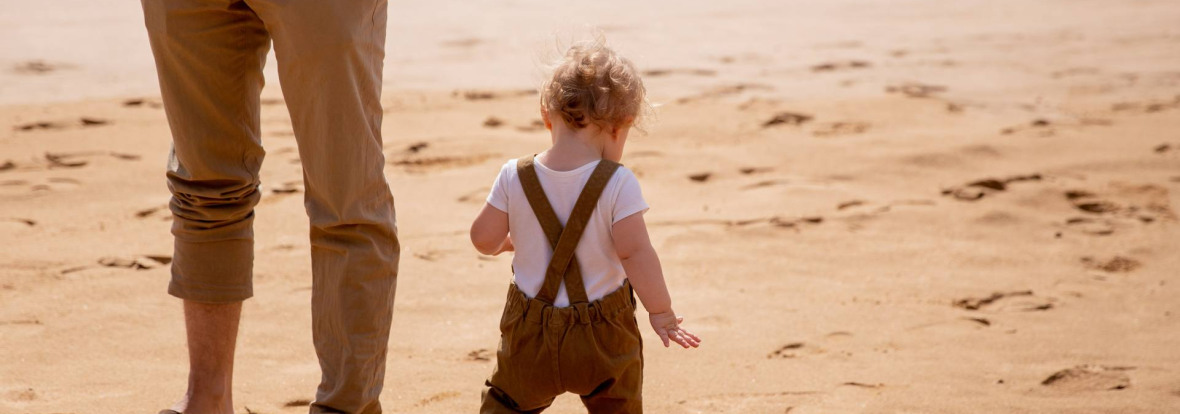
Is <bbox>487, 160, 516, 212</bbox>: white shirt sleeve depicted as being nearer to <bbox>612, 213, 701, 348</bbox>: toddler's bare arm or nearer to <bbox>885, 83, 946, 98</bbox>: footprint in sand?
<bbox>612, 213, 701, 348</bbox>: toddler's bare arm

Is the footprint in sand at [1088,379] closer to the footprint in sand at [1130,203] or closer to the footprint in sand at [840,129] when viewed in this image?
the footprint in sand at [1130,203]

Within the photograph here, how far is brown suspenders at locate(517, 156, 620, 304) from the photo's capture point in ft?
6.84

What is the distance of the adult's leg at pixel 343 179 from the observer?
1.91 metres

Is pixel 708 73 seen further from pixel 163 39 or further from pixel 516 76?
pixel 163 39

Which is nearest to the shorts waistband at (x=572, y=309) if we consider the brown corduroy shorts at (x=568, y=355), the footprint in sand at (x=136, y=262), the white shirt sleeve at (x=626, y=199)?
the brown corduroy shorts at (x=568, y=355)

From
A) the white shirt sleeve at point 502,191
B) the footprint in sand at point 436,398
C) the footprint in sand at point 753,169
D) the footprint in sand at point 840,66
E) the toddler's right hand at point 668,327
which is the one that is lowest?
the footprint in sand at point 840,66

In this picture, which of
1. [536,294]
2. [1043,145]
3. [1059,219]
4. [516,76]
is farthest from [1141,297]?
[516,76]

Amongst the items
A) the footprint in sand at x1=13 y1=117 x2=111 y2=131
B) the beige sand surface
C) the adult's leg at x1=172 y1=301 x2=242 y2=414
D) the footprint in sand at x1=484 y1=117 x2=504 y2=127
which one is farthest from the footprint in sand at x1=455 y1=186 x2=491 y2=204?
the adult's leg at x1=172 y1=301 x2=242 y2=414

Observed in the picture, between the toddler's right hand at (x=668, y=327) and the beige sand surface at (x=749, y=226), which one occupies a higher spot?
the toddler's right hand at (x=668, y=327)

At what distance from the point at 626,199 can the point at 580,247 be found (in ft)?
0.37

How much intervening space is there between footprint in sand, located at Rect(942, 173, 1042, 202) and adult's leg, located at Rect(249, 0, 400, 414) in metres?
2.72

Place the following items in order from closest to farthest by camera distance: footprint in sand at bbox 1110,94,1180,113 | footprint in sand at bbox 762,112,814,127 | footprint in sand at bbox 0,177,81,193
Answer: footprint in sand at bbox 0,177,81,193, footprint in sand at bbox 762,112,814,127, footprint in sand at bbox 1110,94,1180,113

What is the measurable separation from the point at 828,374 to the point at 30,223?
2.44m

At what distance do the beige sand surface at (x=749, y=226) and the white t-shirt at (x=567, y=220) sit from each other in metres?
Answer: 0.39
